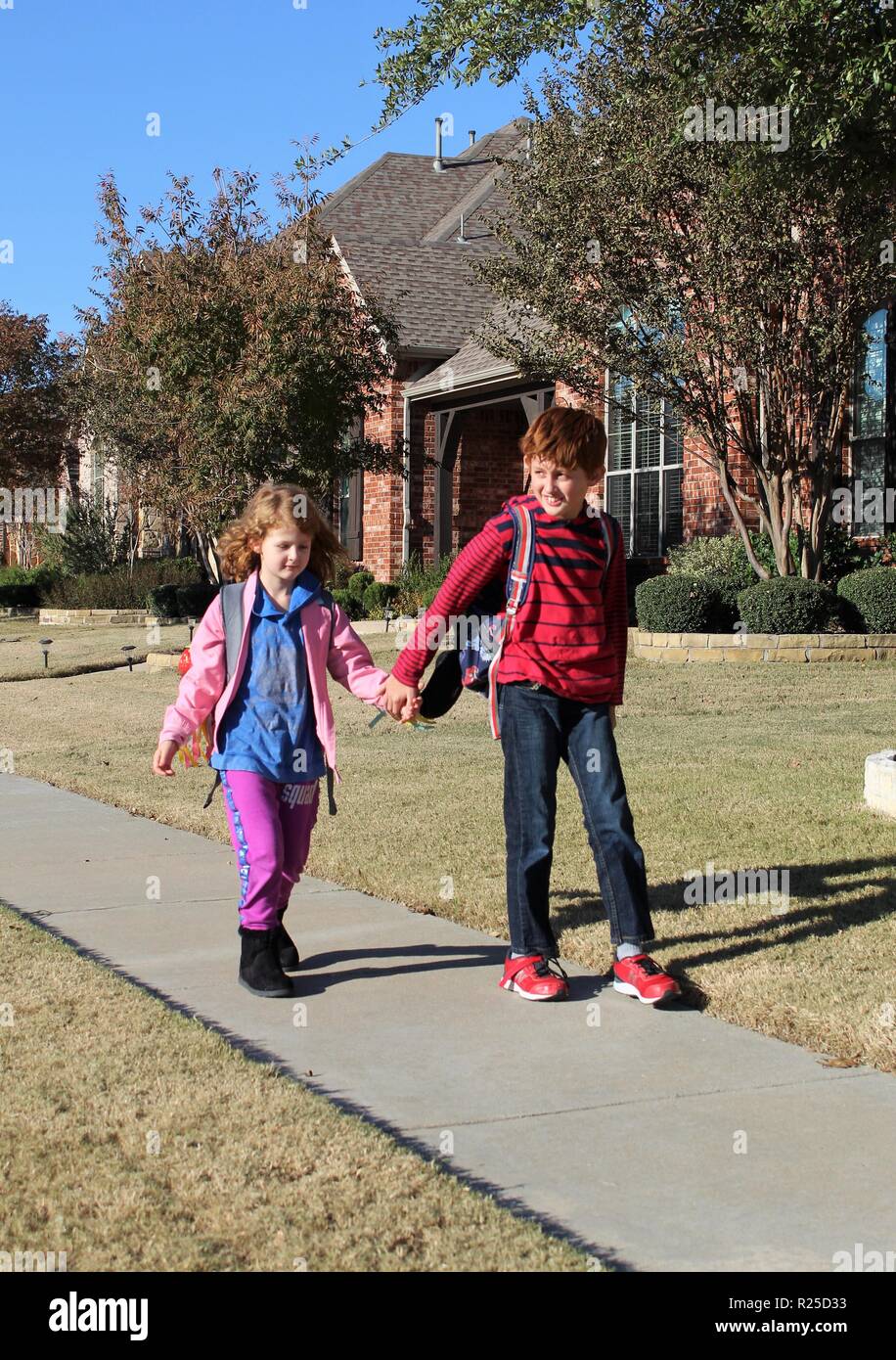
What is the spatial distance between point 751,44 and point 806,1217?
5477mm

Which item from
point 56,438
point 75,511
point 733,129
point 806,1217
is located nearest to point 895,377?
point 733,129

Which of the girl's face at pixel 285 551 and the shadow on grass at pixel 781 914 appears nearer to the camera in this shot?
the girl's face at pixel 285 551

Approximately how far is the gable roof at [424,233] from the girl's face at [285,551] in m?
19.9

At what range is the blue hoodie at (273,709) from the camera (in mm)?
5043

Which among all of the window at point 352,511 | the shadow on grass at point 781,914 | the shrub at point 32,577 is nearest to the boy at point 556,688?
the shadow on grass at point 781,914

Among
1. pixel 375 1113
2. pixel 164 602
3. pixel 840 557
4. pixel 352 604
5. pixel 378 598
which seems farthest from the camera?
pixel 164 602

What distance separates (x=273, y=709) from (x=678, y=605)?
10.8m

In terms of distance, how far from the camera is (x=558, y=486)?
478 centimetres

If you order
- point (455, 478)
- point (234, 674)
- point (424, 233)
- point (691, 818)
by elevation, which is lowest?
point (691, 818)

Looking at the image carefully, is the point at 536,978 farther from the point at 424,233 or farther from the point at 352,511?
the point at 424,233

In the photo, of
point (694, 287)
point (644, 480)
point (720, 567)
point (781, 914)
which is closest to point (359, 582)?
point (644, 480)

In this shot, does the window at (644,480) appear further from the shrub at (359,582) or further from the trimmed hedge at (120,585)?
the trimmed hedge at (120,585)

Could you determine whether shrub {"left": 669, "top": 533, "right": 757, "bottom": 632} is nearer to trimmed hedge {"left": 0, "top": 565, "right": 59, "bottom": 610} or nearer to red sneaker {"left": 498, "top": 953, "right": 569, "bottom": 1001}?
red sneaker {"left": 498, "top": 953, "right": 569, "bottom": 1001}

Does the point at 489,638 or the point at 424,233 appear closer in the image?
the point at 489,638
